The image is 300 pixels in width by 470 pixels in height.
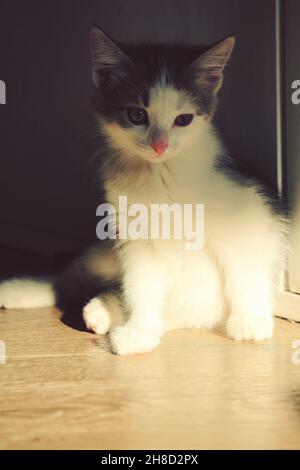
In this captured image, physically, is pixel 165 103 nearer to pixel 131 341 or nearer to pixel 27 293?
pixel 131 341


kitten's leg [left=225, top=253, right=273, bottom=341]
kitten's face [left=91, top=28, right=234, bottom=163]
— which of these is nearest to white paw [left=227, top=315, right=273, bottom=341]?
kitten's leg [left=225, top=253, right=273, bottom=341]

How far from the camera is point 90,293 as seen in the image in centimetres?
198

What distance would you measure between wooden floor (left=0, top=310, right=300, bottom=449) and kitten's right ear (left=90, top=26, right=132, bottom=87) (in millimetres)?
708

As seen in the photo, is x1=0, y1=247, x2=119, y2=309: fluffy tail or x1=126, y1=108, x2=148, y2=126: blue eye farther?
x1=0, y1=247, x2=119, y2=309: fluffy tail

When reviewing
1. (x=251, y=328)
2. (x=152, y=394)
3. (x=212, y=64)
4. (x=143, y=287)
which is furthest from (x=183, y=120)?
(x=152, y=394)

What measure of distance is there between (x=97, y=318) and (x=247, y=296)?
399 mm

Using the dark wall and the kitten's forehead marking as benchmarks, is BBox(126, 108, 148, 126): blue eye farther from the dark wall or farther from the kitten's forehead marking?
the dark wall

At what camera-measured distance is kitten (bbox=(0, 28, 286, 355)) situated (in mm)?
1531

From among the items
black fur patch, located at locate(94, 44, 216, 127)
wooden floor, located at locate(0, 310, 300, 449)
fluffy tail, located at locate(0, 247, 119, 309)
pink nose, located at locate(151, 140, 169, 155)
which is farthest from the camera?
fluffy tail, located at locate(0, 247, 119, 309)

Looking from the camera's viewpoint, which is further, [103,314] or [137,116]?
[103,314]

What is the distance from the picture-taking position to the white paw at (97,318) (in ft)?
5.38

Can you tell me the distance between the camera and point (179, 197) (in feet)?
5.09

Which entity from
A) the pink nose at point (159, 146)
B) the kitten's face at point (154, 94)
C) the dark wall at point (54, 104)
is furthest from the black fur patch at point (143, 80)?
the dark wall at point (54, 104)

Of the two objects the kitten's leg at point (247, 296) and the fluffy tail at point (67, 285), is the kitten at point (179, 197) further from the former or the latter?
the fluffy tail at point (67, 285)
